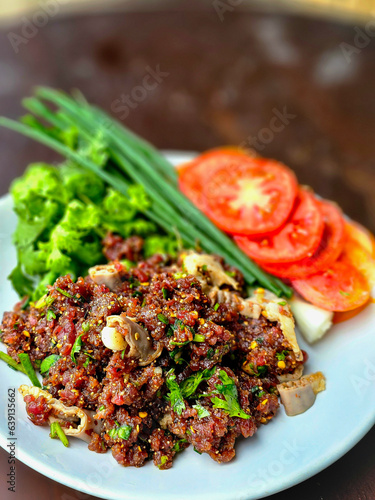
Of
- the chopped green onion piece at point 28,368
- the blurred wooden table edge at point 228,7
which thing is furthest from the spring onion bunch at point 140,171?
the blurred wooden table edge at point 228,7

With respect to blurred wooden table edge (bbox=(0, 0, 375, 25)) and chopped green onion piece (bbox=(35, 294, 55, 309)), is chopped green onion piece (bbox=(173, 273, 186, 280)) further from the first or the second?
blurred wooden table edge (bbox=(0, 0, 375, 25))

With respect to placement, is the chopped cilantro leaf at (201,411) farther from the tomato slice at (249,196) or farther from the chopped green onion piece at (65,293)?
the tomato slice at (249,196)

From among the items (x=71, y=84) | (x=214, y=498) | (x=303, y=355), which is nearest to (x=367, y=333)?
(x=303, y=355)

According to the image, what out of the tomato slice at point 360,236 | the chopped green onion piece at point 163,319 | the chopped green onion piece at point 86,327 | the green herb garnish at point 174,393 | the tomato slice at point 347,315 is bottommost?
the chopped green onion piece at point 86,327

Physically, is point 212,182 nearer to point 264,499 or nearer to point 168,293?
point 168,293

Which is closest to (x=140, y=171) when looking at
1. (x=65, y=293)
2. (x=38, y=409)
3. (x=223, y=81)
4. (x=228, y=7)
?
(x=65, y=293)
